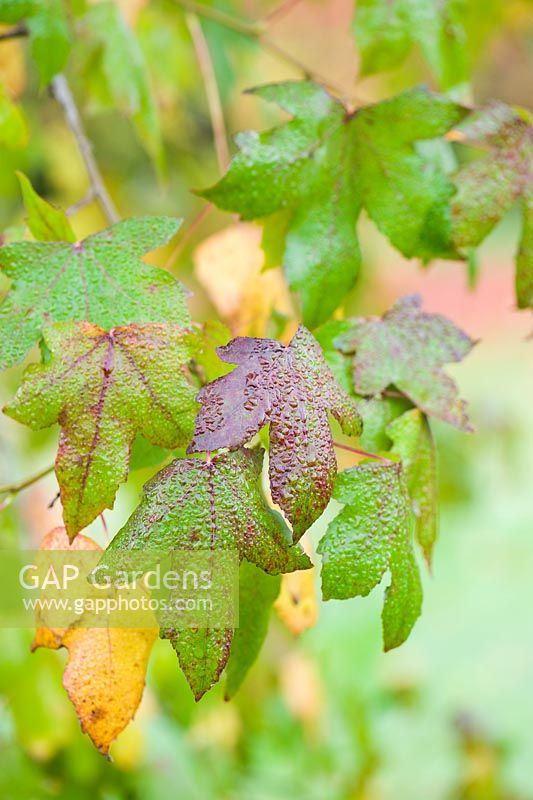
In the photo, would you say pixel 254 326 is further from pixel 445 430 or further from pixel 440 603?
pixel 440 603

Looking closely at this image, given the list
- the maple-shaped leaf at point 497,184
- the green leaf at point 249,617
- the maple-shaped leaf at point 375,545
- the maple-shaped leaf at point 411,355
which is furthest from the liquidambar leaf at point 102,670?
the maple-shaped leaf at point 497,184

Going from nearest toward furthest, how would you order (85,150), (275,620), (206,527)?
(206,527)
(85,150)
(275,620)

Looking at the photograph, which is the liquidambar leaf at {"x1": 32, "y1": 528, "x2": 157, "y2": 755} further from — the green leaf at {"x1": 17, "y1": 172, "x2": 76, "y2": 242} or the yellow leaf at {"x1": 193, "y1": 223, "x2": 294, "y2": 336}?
the yellow leaf at {"x1": 193, "y1": 223, "x2": 294, "y2": 336}

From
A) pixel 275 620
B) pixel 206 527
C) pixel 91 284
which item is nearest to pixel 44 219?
pixel 91 284


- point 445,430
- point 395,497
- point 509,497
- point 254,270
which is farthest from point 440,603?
point 395,497

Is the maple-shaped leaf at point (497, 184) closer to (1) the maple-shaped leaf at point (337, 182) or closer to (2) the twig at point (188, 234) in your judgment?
(1) the maple-shaped leaf at point (337, 182)

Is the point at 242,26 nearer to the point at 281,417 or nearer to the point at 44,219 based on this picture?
the point at 44,219

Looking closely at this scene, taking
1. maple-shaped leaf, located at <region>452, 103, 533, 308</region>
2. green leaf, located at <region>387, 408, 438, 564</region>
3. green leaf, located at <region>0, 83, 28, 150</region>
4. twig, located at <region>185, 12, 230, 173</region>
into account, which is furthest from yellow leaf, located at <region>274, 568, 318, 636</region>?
green leaf, located at <region>0, 83, 28, 150</region>

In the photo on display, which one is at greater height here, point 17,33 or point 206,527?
point 17,33
